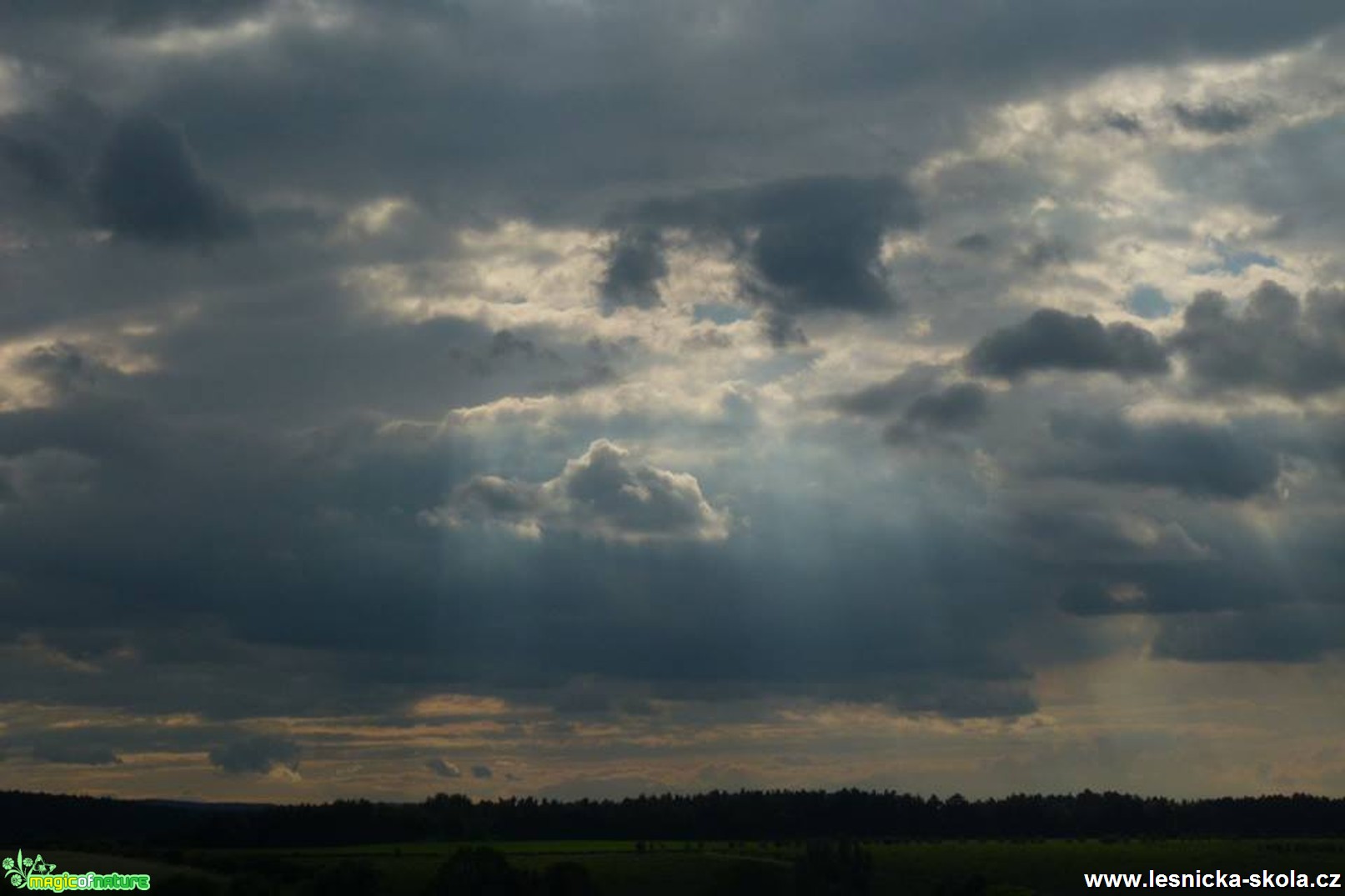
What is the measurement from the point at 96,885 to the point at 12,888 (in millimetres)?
9908

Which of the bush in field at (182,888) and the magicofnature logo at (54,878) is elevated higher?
the magicofnature logo at (54,878)

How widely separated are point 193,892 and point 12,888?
76.9 feet

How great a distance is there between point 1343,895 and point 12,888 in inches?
6007

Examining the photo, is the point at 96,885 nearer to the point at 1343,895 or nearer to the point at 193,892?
the point at 193,892

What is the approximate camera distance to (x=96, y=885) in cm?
18412

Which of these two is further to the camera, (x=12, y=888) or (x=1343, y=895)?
(x=1343, y=895)

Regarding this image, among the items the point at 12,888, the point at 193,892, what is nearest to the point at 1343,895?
the point at 193,892

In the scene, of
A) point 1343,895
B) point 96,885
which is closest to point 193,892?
point 96,885

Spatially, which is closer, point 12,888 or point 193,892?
point 12,888

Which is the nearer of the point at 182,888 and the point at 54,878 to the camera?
the point at 54,878

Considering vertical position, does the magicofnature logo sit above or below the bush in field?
above

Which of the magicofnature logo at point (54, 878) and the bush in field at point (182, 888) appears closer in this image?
the magicofnature logo at point (54, 878)

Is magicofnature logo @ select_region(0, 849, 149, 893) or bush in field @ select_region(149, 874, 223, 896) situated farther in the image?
bush in field @ select_region(149, 874, 223, 896)

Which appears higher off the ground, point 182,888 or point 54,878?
point 54,878
